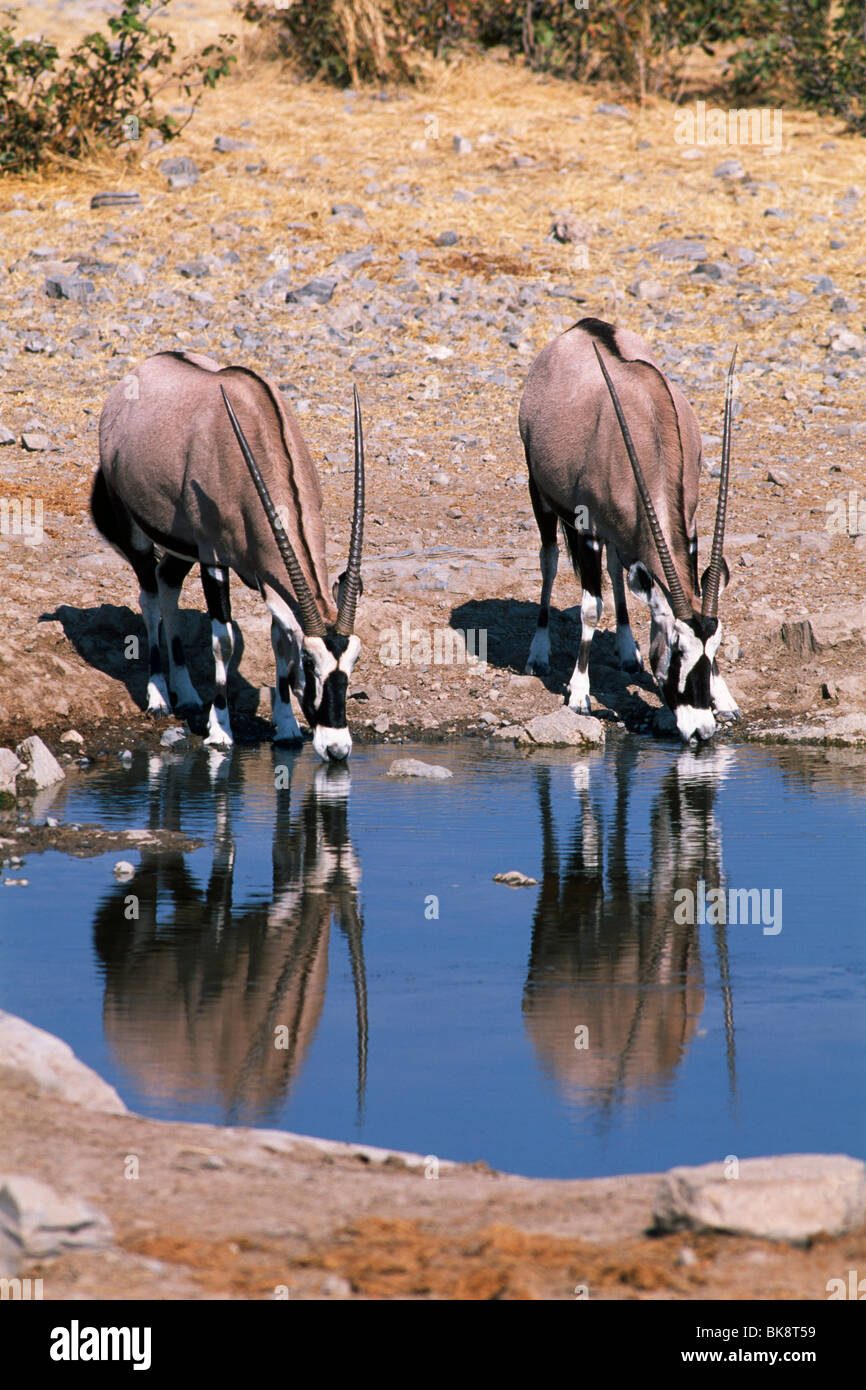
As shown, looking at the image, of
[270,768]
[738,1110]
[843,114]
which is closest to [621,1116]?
[738,1110]

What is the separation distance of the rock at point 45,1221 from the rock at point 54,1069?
0.85 meters

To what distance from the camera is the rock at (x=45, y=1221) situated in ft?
10.6

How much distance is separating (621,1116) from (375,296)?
44.7 ft

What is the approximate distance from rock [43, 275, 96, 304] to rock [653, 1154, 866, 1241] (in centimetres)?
1499

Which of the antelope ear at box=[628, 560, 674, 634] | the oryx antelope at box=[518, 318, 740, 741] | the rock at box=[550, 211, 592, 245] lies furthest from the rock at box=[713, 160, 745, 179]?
the antelope ear at box=[628, 560, 674, 634]

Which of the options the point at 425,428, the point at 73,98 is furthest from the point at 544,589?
the point at 73,98

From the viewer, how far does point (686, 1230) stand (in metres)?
3.34

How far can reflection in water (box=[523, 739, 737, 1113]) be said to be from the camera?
475cm

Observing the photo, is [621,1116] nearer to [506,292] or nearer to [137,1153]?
[137,1153]

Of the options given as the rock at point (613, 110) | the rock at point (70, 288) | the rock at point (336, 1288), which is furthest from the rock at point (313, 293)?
the rock at point (336, 1288)

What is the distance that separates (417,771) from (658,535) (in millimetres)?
1894

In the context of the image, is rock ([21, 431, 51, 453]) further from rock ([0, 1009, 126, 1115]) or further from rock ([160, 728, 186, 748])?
rock ([0, 1009, 126, 1115])

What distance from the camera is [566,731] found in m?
9.09

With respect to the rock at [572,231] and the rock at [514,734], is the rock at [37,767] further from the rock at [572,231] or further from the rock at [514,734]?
the rock at [572,231]
